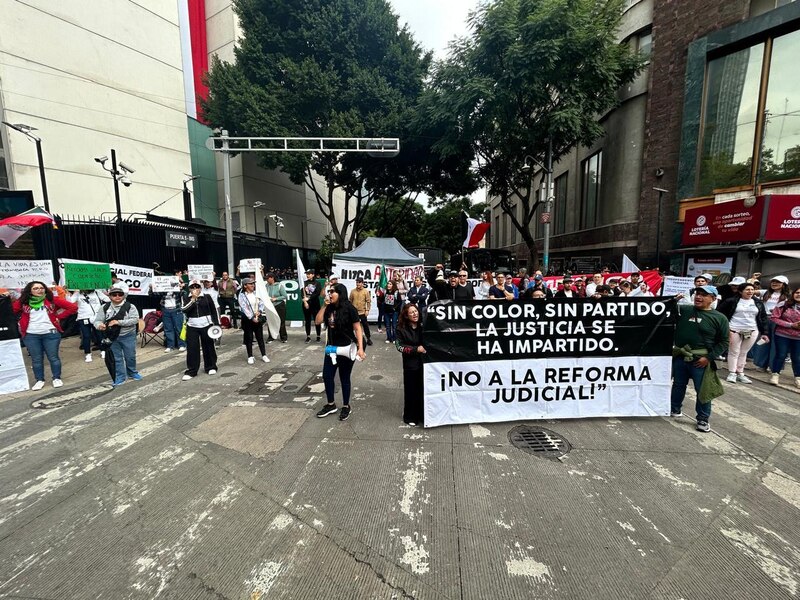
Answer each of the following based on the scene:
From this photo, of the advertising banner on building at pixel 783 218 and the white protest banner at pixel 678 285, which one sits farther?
the advertising banner on building at pixel 783 218

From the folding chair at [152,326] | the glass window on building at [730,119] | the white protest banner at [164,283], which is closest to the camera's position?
the white protest banner at [164,283]

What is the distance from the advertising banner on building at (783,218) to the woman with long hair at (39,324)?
1927cm

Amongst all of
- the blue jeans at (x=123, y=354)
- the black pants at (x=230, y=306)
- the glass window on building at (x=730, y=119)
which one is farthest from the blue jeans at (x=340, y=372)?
the glass window on building at (x=730, y=119)

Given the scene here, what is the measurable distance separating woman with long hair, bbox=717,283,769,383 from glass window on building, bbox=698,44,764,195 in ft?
38.1

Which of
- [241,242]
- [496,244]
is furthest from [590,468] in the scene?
[496,244]

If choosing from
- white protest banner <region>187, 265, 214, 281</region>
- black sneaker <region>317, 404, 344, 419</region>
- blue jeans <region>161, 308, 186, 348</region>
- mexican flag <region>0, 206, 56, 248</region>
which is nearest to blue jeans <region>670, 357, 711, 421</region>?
black sneaker <region>317, 404, 344, 419</region>

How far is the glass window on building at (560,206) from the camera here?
2727 centimetres

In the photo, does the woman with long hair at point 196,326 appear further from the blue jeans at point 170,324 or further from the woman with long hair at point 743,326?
the woman with long hair at point 743,326

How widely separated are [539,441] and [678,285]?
764 centimetres

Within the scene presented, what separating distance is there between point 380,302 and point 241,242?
1172 centimetres

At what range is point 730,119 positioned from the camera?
47.9 feet

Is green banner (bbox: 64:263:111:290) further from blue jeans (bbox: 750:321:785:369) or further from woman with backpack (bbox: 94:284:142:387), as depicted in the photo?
blue jeans (bbox: 750:321:785:369)

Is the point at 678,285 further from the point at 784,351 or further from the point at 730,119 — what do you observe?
the point at 730,119

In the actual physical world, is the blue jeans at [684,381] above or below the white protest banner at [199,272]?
below
